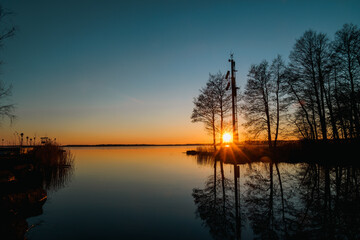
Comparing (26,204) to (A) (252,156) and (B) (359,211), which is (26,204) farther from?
(A) (252,156)

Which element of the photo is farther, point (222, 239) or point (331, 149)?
point (331, 149)

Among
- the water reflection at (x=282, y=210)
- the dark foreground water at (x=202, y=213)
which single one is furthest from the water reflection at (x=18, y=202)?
the water reflection at (x=282, y=210)

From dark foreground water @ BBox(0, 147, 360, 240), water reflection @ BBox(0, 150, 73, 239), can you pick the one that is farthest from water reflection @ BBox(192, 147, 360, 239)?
water reflection @ BBox(0, 150, 73, 239)

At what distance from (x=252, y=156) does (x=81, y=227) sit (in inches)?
855

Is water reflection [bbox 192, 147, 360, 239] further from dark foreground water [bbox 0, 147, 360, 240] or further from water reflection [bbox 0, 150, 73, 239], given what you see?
water reflection [bbox 0, 150, 73, 239]

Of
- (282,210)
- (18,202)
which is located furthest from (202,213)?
(18,202)

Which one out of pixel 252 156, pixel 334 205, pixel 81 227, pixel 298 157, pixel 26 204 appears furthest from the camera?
pixel 252 156

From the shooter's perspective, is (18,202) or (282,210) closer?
(282,210)

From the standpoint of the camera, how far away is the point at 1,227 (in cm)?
545

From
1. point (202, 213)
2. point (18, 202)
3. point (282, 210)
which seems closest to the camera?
point (282, 210)

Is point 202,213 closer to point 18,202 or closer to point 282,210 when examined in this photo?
point 282,210

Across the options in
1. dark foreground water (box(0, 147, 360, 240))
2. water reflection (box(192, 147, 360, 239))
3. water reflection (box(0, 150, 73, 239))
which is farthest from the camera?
water reflection (box(0, 150, 73, 239))

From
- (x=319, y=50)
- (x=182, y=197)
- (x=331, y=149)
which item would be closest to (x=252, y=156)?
(x=331, y=149)

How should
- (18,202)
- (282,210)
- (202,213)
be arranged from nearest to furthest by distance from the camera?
1. (282,210)
2. (202,213)
3. (18,202)
